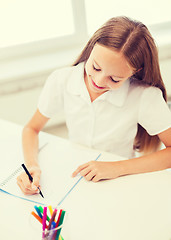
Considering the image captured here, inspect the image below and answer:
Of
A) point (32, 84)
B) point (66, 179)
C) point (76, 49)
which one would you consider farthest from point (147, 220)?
point (76, 49)

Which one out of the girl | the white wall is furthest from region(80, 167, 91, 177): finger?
the white wall

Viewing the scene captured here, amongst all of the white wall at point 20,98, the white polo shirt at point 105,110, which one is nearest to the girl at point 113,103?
the white polo shirt at point 105,110

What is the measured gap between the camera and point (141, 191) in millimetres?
798

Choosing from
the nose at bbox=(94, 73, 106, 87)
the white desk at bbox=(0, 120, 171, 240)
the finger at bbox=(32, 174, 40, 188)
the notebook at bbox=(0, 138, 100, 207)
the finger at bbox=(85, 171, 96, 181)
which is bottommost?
the white desk at bbox=(0, 120, 171, 240)

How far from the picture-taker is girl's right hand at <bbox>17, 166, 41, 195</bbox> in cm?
80

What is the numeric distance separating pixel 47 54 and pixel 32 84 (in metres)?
A: 0.29

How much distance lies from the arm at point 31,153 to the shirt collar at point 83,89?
0.60ft

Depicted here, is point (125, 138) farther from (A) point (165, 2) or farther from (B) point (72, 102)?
(A) point (165, 2)

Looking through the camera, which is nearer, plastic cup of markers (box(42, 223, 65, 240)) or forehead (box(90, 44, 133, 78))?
plastic cup of markers (box(42, 223, 65, 240))

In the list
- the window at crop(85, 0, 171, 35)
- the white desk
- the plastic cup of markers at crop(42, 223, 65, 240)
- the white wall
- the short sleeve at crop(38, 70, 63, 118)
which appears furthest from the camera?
the window at crop(85, 0, 171, 35)

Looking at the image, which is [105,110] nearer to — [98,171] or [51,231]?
[98,171]

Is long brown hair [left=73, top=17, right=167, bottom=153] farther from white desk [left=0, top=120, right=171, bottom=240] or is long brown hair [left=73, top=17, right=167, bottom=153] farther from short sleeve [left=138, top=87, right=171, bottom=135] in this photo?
white desk [left=0, top=120, right=171, bottom=240]

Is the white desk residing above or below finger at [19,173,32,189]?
below

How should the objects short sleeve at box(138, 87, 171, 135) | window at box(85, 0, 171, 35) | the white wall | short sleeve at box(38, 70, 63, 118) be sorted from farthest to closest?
1. window at box(85, 0, 171, 35)
2. the white wall
3. short sleeve at box(38, 70, 63, 118)
4. short sleeve at box(138, 87, 171, 135)
